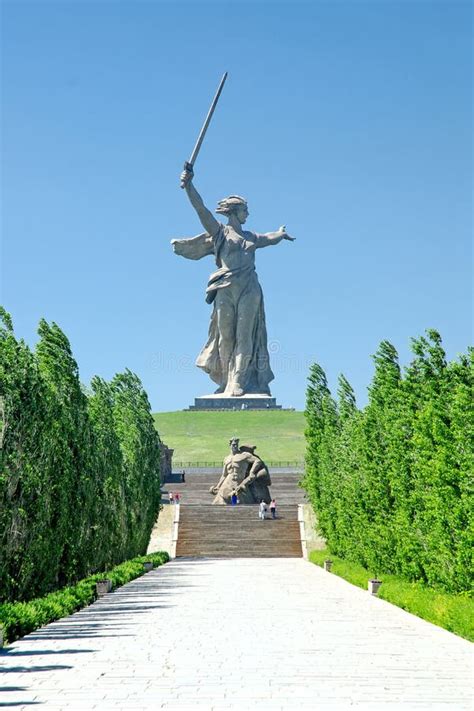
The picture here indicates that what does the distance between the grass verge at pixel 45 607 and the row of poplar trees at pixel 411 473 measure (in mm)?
7179

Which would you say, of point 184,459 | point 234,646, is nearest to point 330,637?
point 234,646

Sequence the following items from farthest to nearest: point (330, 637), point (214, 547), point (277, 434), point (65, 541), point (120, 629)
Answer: point (277, 434), point (214, 547), point (65, 541), point (120, 629), point (330, 637)

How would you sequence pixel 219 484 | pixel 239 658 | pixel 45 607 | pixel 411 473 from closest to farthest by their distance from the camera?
pixel 239 658, pixel 45 607, pixel 411 473, pixel 219 484

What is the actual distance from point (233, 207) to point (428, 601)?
2398 inches

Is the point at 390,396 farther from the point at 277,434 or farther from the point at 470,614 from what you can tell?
the point at 277,434

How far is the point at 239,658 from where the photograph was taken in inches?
511

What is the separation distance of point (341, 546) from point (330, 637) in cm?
1931

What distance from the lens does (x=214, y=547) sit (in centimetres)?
4253

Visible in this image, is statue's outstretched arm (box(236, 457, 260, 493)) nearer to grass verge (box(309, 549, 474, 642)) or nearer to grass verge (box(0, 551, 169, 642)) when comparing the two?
grass verge (box(309, 549, 474, 642))

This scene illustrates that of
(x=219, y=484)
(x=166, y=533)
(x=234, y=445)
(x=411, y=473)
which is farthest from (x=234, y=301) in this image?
(x=411, y=473)

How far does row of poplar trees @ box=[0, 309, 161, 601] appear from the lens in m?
19.2

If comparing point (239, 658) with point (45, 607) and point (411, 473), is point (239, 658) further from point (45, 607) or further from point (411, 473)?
point (411, 473)

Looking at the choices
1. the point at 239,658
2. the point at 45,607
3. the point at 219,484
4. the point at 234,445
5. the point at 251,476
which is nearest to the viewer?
the point at 239,658

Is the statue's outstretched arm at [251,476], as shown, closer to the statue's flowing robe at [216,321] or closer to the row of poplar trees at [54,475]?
the row of poplar trees at [54,475]
